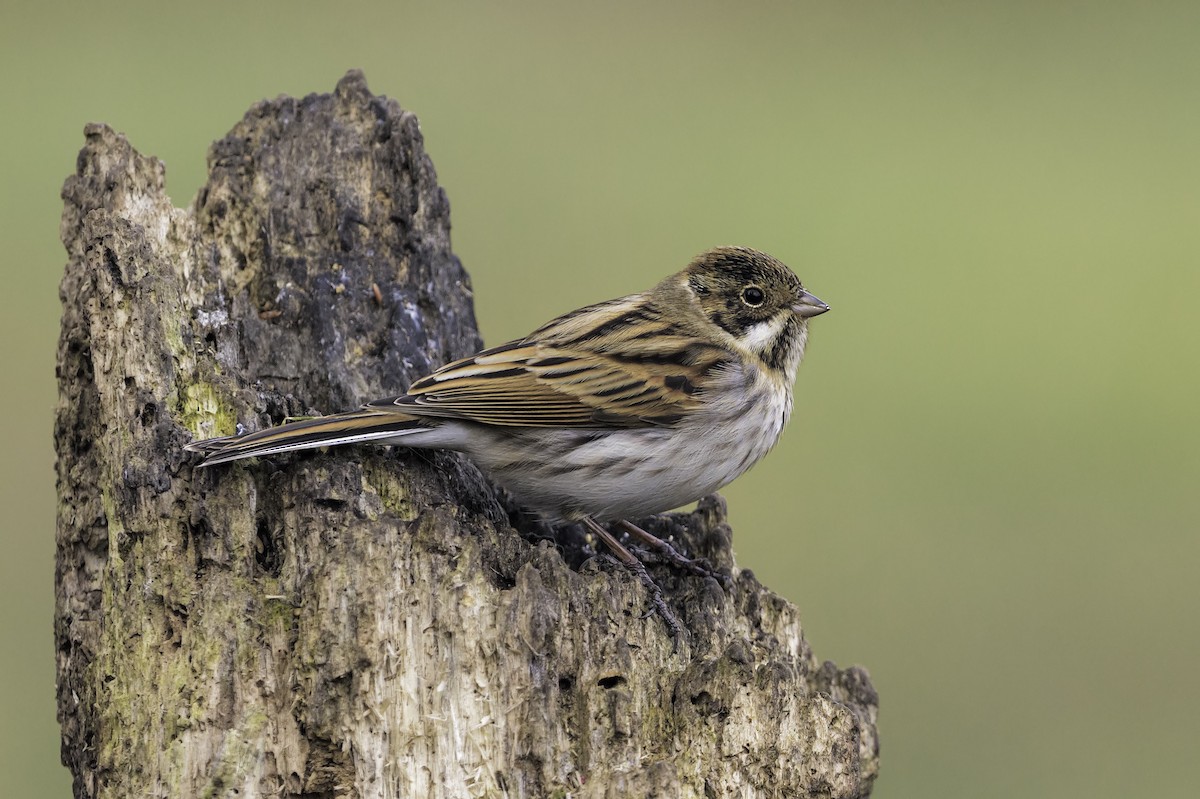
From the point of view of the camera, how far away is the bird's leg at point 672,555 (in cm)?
634

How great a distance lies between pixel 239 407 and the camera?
610 cm

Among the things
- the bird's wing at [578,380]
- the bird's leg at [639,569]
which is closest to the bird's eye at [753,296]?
the bird's wing at [578,380]

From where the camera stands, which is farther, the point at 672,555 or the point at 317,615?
the point at 672,555

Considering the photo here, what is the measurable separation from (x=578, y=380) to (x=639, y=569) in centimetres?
102

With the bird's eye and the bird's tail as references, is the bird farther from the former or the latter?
the bird's eye

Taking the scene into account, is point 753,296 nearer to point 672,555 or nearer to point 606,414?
point 606,414

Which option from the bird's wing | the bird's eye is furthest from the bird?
the bird's eye

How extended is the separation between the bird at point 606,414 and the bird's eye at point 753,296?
0.59 ft

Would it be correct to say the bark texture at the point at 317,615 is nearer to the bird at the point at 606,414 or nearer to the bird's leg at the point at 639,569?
the bird's leg at the point at 639,569

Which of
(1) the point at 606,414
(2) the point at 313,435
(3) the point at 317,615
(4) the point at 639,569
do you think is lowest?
(3) the point at 317,615

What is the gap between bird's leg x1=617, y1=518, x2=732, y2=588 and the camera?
20.8 ft

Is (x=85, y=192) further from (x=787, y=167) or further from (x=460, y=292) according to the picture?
(x=787, y=167)

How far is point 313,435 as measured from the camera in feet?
19.1

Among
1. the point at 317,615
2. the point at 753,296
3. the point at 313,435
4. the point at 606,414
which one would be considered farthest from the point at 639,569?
the point at 753,296
